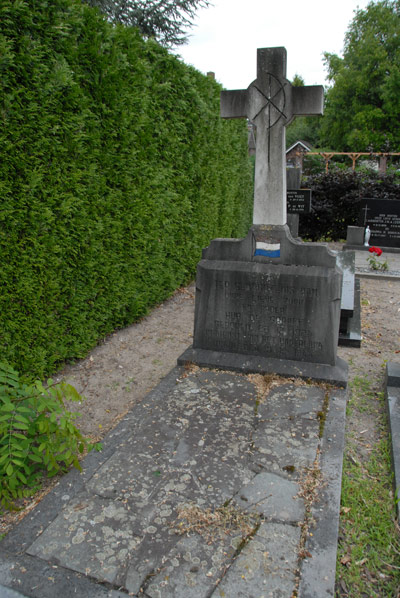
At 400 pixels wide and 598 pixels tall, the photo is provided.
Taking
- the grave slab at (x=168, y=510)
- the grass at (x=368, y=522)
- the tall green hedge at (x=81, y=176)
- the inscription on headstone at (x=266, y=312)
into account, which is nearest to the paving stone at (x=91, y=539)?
the grave slab at (x=168, y=510)

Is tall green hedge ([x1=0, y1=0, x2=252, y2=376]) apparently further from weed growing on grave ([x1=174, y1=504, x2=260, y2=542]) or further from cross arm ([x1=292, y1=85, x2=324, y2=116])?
weed growing on grave ([x1=174, y1=504, x2=260, y2=542])

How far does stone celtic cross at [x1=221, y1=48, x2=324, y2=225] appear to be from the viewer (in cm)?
398

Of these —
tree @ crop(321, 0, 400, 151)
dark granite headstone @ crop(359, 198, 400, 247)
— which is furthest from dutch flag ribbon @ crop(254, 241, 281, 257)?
tree @ crop(321, 0, 400, 151)

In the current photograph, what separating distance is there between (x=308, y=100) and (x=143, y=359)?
2995mm

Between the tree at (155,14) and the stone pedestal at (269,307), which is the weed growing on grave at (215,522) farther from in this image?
the tree at (155,14)

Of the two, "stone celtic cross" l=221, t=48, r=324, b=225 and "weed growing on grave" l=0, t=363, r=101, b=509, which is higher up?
"stone celtic cross" l=221, t=48, r=324, b=225

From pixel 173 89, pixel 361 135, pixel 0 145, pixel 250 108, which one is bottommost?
pixel 0 145

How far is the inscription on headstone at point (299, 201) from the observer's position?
37.4ft

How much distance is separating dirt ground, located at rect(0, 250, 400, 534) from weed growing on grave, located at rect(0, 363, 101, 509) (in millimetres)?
105

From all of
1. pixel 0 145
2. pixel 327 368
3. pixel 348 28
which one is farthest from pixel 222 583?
pixel 348 28

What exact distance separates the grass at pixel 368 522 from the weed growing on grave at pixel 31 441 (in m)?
1.48

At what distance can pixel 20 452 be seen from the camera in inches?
94.4

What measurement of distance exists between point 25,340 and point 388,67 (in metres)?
39.2

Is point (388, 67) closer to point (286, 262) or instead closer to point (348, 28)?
point (348, 28)
